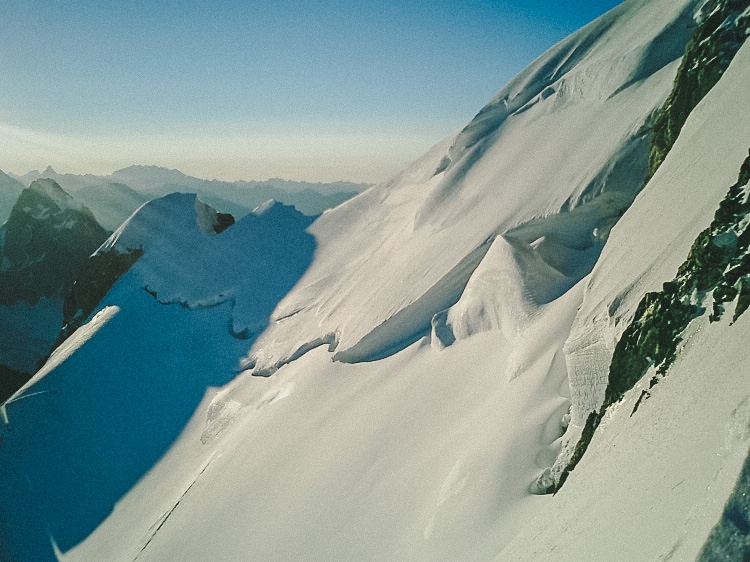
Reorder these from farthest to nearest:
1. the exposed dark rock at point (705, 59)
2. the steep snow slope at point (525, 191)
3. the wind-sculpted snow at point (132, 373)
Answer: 1. the wind-sculpted snow at point (132, 373)
2. the steep snow slope at point (525, 191)
3. the exposed dark rock at point (705, 59)

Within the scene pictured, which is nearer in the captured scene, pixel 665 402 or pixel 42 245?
pixel 665 402

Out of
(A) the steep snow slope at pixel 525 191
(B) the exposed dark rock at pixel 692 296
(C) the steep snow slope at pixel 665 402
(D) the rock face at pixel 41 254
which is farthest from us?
(D) the rock face at pixel 41 254

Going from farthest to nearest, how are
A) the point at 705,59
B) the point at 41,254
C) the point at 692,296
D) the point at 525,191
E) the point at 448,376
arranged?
the point at 41,254 < the point at 525,191 < the point at 448,376 < the point at 705,59 < the point at 692,296

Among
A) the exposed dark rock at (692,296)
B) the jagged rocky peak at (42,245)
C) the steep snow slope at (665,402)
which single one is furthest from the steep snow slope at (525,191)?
the jagged rocky peak at (42,245)

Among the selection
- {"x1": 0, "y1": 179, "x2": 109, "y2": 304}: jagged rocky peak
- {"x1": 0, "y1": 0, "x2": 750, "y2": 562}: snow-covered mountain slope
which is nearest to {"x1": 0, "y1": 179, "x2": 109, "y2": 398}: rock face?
{"x1": 0, "y1": 179, "x2": 109, "y2": 304}: jagged rocky peak

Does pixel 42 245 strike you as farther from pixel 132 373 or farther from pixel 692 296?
pixel 692 296

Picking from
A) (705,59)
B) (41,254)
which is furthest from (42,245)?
(705,59)

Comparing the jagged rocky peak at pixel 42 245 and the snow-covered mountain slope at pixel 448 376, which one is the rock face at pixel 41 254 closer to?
the jagged rocky peak at pixel 42 245

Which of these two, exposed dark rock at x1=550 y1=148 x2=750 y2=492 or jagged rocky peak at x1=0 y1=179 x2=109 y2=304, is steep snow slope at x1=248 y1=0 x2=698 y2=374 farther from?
jagged rocky peak at x1=0 y1=179 x2=109 y2=304
